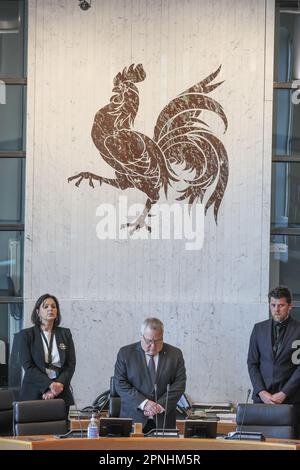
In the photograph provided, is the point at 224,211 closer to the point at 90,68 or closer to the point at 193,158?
the point at 193,158

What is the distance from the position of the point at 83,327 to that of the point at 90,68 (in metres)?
2.47

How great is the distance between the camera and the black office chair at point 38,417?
27.6ft

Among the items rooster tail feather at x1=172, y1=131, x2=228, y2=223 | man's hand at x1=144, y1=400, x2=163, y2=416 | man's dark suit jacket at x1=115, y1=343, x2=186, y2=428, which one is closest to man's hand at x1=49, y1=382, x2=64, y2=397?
man's dark suit jacket at x1=115, y1=343, x2=186, y2=428

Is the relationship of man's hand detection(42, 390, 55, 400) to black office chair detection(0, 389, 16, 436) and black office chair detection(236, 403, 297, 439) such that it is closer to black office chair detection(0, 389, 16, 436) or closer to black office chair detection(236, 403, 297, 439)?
black office chair detection(0, 389, 16, 436)

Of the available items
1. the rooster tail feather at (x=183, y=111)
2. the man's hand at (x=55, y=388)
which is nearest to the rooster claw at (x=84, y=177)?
the rooster tail feather at (x=183, y=111)

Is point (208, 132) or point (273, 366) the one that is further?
point (208, 132)

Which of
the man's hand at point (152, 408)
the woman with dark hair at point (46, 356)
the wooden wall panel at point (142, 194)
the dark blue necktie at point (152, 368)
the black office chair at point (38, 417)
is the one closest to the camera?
the black office chair at point (38, 417)

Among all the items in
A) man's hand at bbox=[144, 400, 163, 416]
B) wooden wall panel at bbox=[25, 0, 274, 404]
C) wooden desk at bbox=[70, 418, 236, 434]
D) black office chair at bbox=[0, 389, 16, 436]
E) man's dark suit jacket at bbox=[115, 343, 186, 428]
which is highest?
wooden wall panel at bbox=[25, 0, 274, 404]

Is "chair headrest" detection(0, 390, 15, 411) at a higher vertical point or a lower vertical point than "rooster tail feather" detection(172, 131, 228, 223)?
lower

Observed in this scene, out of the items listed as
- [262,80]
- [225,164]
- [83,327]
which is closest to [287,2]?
[262,80]

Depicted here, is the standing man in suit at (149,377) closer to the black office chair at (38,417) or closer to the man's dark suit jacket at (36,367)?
the black office chair at (38,417)

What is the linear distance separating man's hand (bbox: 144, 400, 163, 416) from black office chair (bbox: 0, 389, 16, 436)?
3.49ft

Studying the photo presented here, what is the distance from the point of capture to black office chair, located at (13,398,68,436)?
8.41 metres

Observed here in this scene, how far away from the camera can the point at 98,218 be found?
11.4 m
